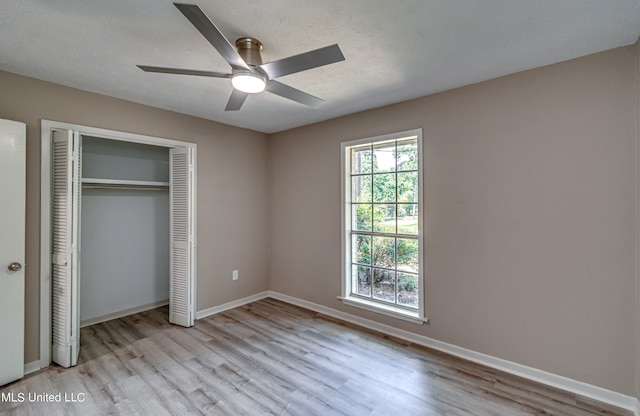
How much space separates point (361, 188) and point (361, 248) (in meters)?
0.77

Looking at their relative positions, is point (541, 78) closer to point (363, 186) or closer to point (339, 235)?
point (363, 186)

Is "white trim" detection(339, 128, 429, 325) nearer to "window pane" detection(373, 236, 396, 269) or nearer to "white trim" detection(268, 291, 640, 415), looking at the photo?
"white trim" detection(268, 291, 640, 415)

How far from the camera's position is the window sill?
2980mm

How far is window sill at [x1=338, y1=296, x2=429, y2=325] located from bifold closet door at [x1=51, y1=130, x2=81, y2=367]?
274cm

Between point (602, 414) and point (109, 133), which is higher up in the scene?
point (109, 133)

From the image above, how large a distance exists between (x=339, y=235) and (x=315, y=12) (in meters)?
2.54

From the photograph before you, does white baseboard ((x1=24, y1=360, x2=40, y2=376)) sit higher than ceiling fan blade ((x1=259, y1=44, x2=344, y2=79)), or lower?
lower

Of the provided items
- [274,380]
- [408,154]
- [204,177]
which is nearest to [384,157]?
[408,154]

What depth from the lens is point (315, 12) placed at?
64.8 inches

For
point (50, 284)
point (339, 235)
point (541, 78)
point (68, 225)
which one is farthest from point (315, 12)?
point (50, 284)

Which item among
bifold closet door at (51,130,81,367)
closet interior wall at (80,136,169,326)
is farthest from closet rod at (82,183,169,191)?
bifold closet door at (51,130,81,367)

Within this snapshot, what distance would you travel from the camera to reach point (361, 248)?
3.61m

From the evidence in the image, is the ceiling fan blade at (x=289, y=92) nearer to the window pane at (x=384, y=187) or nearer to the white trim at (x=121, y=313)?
the window pane at (x=384, y=187)

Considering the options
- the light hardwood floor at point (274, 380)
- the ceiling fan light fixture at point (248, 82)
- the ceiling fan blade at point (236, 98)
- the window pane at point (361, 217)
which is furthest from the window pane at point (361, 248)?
the ceiling fan light fixture at point (248, 82)
